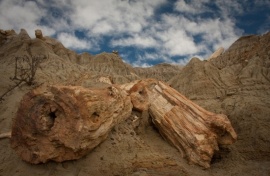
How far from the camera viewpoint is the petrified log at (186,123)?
6.38 metres

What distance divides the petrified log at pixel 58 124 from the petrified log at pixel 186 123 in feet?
6.70

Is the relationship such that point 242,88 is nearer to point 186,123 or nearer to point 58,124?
point 186,123

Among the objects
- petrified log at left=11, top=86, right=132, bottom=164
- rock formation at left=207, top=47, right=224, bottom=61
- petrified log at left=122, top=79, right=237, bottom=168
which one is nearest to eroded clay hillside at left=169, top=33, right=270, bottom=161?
petrified log at left=122, top=79, right=237, bottom=168

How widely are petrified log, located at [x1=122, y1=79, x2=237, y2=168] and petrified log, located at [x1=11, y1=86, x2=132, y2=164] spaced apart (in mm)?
2041

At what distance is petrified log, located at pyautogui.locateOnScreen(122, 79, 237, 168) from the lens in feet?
20.9

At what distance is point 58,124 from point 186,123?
3358mm

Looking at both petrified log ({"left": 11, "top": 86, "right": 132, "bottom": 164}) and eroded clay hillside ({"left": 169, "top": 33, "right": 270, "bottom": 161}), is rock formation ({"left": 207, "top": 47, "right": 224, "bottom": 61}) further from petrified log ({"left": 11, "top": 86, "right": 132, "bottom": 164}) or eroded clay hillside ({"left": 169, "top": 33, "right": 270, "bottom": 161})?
petrified log ({"left": 11, "top": 86, "right": 132, "bottom": 164})

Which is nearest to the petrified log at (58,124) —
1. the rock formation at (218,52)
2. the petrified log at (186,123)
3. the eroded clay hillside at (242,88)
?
the petrified log at (186,123)

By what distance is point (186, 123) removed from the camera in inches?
262

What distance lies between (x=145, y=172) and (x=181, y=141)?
59.1 inches

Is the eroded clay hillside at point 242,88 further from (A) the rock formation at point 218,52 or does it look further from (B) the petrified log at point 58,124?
(A) the rock formation at point 218,52

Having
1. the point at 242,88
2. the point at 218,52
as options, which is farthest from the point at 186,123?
the point at 218,52

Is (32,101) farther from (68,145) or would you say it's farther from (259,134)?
(259,134)

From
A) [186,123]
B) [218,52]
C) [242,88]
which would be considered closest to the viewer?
[186,123]
